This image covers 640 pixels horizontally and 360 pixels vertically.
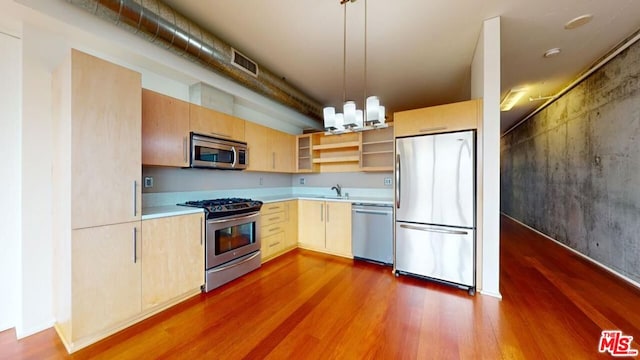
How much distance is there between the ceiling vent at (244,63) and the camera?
2.72 meters

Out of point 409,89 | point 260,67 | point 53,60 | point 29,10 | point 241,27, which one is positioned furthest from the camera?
point 409,89

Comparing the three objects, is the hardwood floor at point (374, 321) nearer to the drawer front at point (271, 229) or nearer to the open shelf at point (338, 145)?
the drawer front at point (271, 229)

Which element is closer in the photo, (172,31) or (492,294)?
(172,31)

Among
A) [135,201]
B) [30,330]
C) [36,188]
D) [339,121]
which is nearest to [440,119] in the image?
[339,121]

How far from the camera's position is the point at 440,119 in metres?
2.70

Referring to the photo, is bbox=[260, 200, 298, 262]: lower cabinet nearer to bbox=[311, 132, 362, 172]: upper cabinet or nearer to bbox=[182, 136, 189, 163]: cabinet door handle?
bbox=[311, 132, 362, 172]: upper cabinet

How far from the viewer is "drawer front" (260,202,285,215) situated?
3367 millimetres

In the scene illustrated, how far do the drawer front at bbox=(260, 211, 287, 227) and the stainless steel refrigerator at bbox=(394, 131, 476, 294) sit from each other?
1751 mm

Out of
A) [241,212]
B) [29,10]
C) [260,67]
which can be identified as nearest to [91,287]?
[241,212]

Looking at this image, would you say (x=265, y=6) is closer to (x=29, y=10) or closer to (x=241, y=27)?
(x=241, y=27)

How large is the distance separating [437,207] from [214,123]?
292 centimetres

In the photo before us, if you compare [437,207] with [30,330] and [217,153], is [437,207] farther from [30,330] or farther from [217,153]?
[30,330]

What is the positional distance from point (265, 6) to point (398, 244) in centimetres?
303

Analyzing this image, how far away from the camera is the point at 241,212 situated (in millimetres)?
2904
